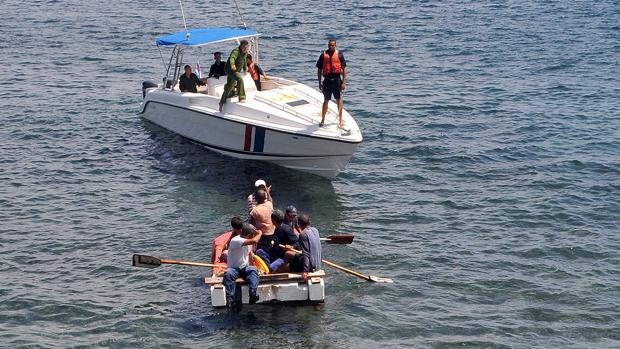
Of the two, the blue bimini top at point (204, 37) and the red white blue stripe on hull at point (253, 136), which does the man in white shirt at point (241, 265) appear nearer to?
the red white blue stripe on hull at point (253, 136)

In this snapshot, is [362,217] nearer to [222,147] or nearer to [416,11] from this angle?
[222,147]

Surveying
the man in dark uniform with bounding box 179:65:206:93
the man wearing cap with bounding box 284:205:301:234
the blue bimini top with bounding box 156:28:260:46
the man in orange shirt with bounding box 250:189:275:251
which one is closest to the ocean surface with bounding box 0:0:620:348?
the man wearing cap with bounding box 284:205:301:234

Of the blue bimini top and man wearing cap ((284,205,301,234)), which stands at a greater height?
the blue bimini top

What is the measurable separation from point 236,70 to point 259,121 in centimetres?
144

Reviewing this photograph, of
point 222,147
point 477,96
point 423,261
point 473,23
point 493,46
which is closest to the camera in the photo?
Answer: point 423,261

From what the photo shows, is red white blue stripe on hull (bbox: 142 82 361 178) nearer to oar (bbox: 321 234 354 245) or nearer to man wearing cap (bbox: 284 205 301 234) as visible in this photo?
oar (bbox: 321 234 354 245)

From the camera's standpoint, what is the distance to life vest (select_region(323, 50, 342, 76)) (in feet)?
72.7

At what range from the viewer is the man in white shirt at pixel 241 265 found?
1625 cm

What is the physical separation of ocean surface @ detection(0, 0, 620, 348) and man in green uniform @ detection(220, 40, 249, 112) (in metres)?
1.81

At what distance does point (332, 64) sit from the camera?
2220cm

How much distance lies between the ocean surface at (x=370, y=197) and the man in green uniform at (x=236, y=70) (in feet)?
5.92

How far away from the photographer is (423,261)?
18.9m

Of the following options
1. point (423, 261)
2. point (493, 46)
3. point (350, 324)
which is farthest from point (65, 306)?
point (493, 46)

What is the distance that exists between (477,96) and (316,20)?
14.1 metres
